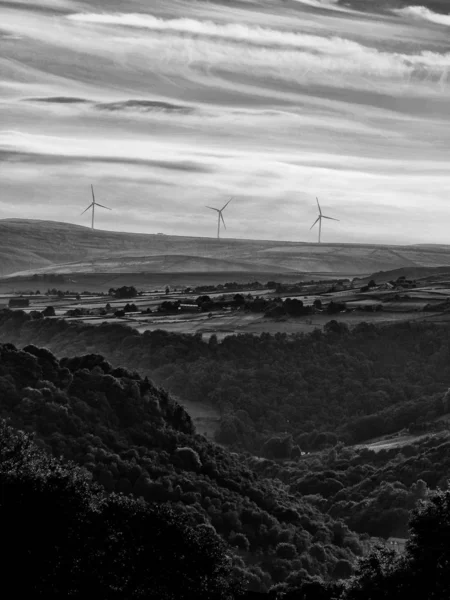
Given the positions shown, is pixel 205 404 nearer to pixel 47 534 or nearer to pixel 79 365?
pixel 79 365

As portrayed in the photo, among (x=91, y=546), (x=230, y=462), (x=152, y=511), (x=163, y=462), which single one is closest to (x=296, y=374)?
(x=230, y=462)

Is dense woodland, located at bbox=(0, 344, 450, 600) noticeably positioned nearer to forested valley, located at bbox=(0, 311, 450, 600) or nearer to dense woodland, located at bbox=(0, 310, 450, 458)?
forested valley, located at bbox=(0, 311, 450, 600)

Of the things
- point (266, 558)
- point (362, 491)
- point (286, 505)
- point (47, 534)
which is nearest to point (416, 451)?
point (362, 491)

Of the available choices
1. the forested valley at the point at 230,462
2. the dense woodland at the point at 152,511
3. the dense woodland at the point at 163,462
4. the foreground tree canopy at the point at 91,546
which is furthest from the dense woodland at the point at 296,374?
the foreground tree canopy at the point at 91,546

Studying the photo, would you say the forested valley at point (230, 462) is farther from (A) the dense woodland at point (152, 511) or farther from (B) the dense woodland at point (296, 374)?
(B) the dense woodland at point (296, 374)

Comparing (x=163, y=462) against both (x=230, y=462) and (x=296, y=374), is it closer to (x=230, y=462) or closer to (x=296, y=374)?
(x=230, y=462)
